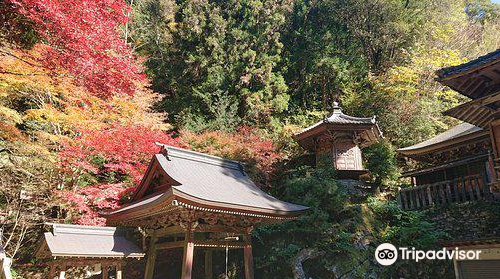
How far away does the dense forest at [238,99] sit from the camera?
8.92m

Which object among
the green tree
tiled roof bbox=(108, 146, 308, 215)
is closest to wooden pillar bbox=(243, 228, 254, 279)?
tiled roof bbox=(108, 146, 308, 215)

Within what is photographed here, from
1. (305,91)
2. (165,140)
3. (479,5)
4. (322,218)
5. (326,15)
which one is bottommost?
(322,218)

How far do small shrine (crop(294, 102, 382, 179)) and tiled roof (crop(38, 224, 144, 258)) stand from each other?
9.19 metres

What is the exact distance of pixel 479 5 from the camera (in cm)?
3094

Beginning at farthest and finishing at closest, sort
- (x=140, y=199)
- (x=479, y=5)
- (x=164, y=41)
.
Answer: (x=479, y=5), (x=164, y=41), (x=140, y=199)

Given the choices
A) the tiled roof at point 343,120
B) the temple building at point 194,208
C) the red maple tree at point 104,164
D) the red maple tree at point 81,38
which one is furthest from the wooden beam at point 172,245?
the tiled roof at point 343,120

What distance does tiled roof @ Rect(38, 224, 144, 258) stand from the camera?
24.8ft

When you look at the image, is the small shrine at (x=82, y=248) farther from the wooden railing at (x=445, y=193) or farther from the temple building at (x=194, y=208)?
the wooden railing at (x=445, y=193)

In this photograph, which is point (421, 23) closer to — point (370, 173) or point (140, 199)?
point (370, 173)

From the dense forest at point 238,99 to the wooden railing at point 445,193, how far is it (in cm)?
82

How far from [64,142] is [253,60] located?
45.8 ft

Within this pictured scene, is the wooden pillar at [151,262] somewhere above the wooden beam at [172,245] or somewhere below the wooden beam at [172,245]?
below

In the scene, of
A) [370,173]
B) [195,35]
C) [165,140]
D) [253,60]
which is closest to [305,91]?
[253,60]

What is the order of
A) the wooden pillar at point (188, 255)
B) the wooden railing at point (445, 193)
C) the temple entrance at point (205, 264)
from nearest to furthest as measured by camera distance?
1. the wooden pillar at point (188, 255)
2. the wooden railing at point (445, 193)
3. the temple entrance at point (205, 264)
